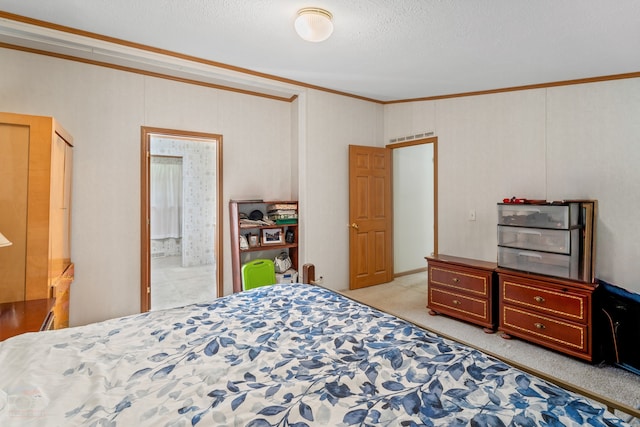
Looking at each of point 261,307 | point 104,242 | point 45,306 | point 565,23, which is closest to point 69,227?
point 104,242

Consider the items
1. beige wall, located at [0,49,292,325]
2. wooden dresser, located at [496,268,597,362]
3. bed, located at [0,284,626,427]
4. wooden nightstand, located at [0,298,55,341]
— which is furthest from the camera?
beige wall, located at [0,49,292,325]

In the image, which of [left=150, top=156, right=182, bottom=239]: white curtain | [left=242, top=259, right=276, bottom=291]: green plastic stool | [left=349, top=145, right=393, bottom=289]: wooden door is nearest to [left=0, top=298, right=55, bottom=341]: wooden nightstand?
[left=242, top=259, right=276, bottom=291]: green plastic stool

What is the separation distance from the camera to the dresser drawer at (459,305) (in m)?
3.14

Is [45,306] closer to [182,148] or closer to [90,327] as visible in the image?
[90,327]

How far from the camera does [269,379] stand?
42.4 inches

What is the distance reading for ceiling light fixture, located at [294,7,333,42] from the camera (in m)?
2.27

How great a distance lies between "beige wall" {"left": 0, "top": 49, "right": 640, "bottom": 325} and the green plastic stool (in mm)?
842

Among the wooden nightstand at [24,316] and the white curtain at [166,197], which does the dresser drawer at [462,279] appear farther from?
the white curtain at [166,197]

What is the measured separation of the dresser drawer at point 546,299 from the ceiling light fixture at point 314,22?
273 centimetres

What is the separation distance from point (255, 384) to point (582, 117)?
3704 millimetres

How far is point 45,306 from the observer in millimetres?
1929

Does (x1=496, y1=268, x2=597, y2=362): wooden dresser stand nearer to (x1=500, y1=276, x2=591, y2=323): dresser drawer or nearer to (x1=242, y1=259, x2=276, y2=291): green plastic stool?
(x1=500, y1=276, x2=591, y2=323): dresser drawer

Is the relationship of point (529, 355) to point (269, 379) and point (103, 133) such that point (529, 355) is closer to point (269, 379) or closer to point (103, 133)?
point (269, 379)

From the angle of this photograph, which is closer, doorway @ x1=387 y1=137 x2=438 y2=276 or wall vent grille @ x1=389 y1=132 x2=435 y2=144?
wall vent grille @ x1=389 y1=132 x2=435 y2=144
